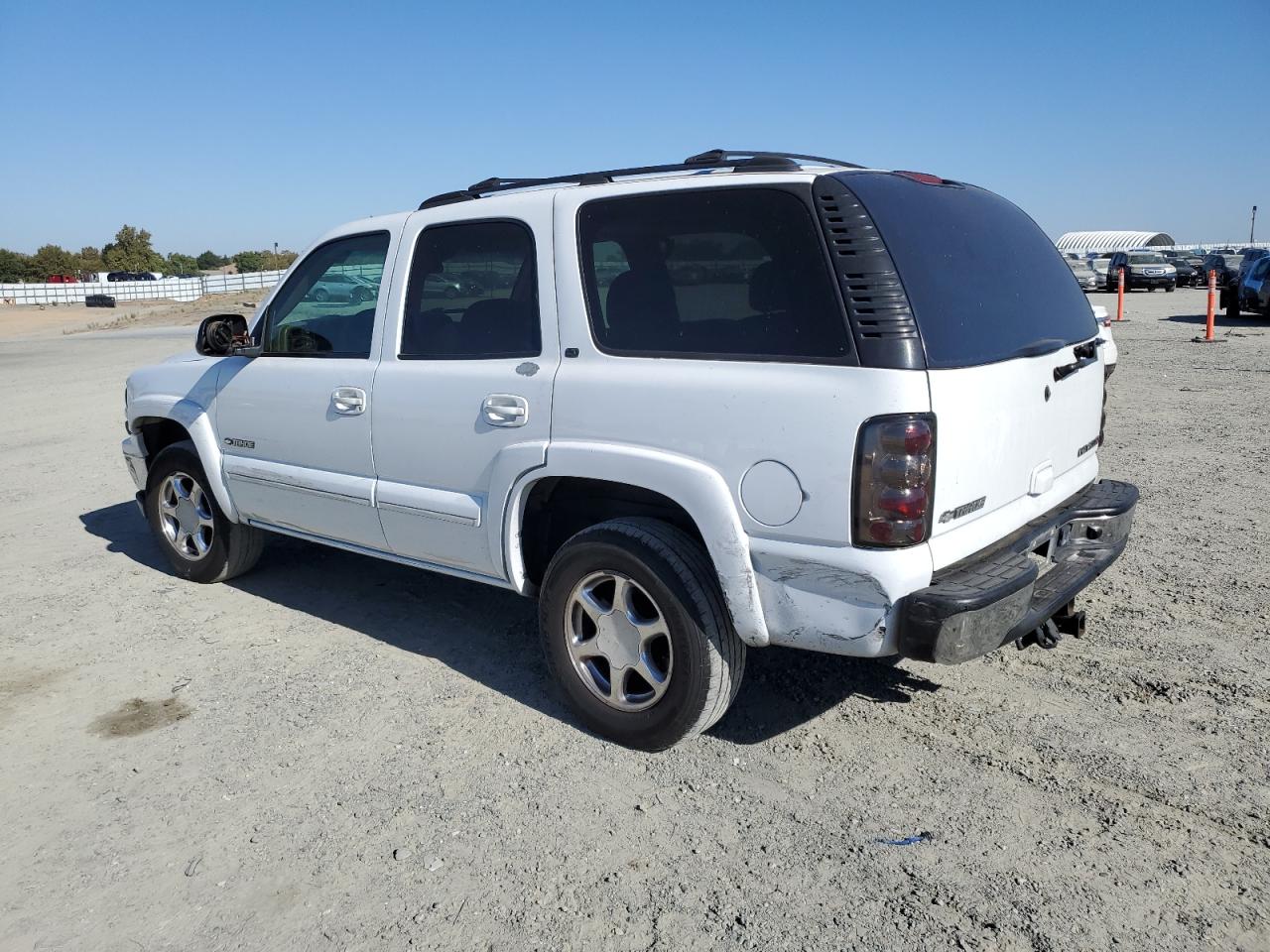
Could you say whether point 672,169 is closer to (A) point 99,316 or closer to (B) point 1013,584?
(B) point 1013,584

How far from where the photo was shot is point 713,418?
10.7 feet

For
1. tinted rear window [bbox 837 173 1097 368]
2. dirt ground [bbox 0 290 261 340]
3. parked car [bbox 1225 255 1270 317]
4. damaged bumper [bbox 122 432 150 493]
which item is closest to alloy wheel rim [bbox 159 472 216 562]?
damaged bumper [bbox 122 432 150 493]

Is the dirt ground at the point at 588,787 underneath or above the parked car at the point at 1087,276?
underneath

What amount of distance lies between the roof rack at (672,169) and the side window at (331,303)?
1.34ft

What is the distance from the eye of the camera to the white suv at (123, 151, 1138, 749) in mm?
3043

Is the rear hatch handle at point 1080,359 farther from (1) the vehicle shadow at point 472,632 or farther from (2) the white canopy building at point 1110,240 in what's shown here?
(2) the white canopy building at point 1110,240

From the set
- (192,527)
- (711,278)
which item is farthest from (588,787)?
(192,527)

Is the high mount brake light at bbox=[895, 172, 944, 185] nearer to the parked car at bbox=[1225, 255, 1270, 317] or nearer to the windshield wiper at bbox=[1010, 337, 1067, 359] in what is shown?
the windshield wiper at bbox=[1010, 337, 1067, 359]

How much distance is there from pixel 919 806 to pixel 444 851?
1503 millimetres

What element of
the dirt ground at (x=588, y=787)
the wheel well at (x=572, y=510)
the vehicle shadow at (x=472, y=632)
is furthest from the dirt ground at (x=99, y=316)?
the wheel well at (x=572, y=510)

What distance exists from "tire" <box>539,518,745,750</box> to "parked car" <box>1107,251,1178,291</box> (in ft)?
121

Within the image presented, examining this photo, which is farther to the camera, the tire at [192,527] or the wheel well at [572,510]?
the tire at [192,527]

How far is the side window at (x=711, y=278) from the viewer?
10.4ft

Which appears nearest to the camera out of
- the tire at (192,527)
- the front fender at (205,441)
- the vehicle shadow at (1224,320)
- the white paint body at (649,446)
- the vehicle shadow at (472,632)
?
the white paint body at (649,446)
